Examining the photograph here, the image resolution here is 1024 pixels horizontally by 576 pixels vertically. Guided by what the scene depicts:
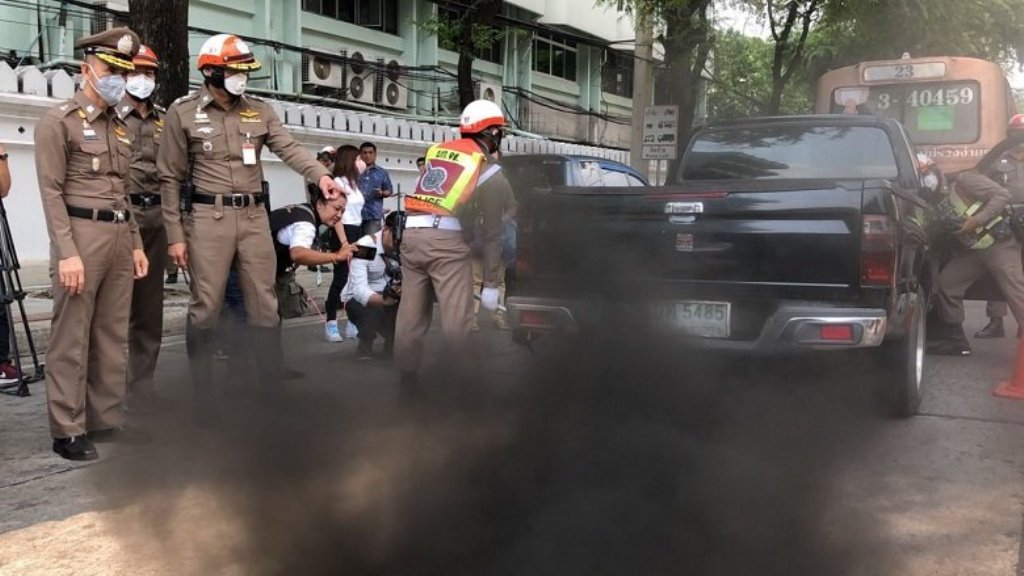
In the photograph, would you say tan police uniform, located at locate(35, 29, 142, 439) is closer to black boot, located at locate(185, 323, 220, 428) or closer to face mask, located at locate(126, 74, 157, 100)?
face mask, located at locate(126, 74, 157, 100)

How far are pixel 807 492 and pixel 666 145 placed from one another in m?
10.5

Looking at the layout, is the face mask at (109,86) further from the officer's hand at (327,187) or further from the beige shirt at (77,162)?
the officer's hand at (327,187)

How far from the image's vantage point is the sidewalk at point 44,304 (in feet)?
23.2

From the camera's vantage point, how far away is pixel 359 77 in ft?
62.6

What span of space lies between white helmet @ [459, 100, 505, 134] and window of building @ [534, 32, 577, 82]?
68.8 feet

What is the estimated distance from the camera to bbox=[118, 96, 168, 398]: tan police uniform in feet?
16.5

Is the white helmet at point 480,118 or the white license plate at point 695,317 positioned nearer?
the white license plate at point 695,317

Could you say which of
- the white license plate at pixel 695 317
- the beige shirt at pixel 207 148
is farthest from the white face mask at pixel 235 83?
the white license plate at pixel 695 317

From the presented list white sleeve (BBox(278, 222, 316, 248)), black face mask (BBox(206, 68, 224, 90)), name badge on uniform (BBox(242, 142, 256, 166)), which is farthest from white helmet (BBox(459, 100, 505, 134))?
white sleeve (BBox(278, 222, 316, 248))

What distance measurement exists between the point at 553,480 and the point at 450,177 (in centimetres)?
180

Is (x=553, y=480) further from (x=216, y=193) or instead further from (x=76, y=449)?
(x=216, y=193)

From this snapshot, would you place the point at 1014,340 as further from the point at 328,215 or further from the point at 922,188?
the point at 328,215

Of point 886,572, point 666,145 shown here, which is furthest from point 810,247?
point 666,145

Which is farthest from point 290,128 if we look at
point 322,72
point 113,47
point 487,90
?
point 113,47
